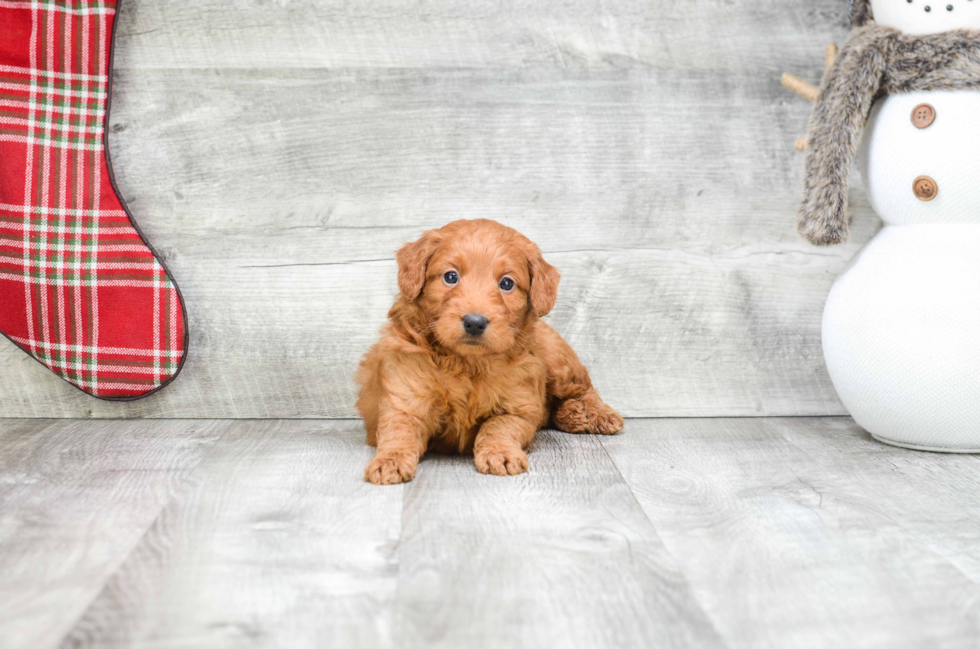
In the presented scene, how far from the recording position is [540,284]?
2.12m

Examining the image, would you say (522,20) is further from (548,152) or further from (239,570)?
(239,570)

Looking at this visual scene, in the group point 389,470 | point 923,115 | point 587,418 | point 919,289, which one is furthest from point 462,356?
point 923,115

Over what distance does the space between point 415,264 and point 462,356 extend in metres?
0.27

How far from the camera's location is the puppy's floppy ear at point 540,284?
6.95 ft

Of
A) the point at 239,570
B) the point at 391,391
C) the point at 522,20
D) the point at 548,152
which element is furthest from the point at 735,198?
the point at 239,570

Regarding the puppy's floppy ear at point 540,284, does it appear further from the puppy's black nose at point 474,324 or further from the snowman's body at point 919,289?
the snowman's body at point 919,289

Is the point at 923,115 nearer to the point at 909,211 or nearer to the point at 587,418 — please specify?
the point at 909,211

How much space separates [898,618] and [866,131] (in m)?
1.43

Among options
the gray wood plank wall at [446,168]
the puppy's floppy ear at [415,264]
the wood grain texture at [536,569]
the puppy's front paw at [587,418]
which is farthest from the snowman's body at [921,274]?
the puppy's floppy ear at [415,264]

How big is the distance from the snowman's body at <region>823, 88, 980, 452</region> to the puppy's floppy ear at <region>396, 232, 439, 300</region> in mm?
1108

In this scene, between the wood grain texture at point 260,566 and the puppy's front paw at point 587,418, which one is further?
the puppy's front paw at point 587,418

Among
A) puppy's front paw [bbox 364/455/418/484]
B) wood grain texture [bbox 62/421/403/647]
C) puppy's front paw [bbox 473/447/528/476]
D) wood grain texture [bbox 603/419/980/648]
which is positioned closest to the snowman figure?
wood grain texture [bbox 603/419/980/648]

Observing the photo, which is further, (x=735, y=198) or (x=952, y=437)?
(x=735, y=198)

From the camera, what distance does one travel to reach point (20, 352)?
2.58 m
